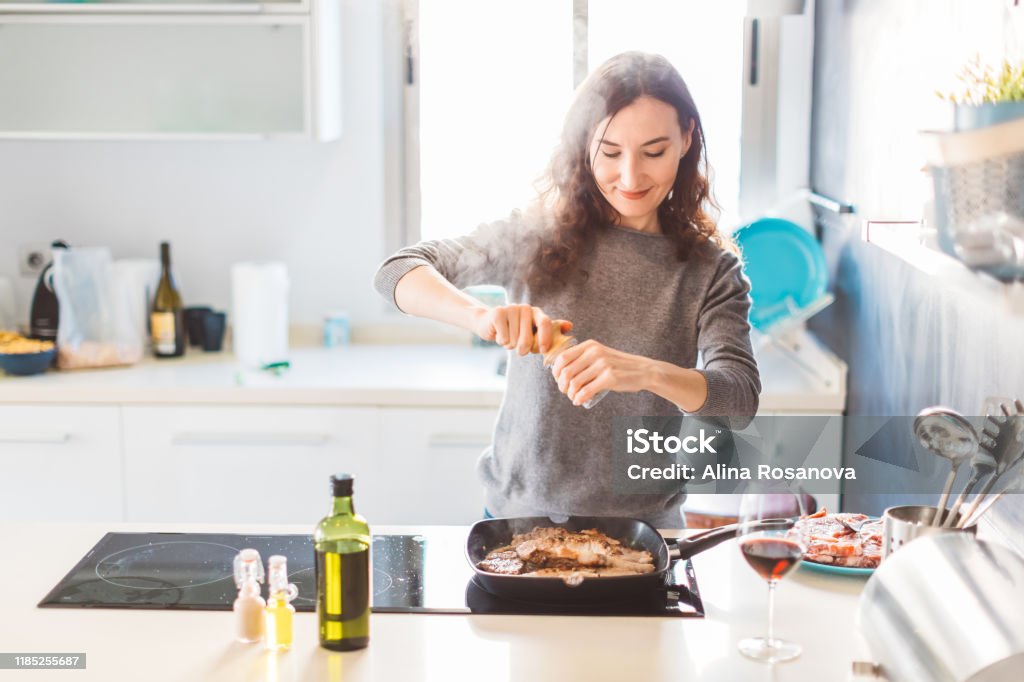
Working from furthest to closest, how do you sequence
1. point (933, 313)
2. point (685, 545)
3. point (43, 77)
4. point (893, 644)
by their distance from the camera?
point (43, 77), point (933, 313), point (685, 545), point (893, 644)

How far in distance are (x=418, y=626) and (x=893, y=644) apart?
545mm

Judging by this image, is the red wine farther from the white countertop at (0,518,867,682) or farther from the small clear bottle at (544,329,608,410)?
the small clear bottle at (544,329,608,410)

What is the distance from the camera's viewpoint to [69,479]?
2.84m

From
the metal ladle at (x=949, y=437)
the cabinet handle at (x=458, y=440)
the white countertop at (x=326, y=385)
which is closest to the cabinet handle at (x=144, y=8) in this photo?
the white countertop at (x=326, y=385)

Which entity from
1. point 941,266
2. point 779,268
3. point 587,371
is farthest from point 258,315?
point 941,266

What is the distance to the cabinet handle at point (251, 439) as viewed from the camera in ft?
9.19

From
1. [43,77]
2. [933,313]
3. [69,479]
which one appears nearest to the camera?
[933,313]

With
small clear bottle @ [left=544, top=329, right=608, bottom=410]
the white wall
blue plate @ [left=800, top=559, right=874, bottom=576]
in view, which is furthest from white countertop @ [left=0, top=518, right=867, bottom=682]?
the white wall

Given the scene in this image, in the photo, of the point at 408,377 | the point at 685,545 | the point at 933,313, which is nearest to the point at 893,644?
the point at 685,545

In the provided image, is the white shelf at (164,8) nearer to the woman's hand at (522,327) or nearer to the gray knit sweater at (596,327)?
the gray knit sweater at (596,327)

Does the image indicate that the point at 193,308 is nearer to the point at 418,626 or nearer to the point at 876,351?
the point at 876,351

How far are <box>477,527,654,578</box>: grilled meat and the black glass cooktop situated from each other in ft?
0.13

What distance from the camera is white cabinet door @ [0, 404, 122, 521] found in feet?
9.25

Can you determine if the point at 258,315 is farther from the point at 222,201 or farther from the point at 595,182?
the point at 595,182
